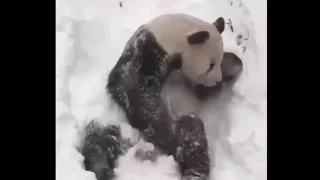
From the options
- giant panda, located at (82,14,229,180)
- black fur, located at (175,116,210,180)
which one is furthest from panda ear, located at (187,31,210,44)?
black fur, located at (175,116,210,180)

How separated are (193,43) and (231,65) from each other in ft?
0.28

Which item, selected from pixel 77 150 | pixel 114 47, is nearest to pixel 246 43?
pixel 114 47

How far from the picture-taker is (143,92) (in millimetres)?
938

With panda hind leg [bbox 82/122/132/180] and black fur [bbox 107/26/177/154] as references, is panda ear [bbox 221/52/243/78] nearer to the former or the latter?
black fur [bbox 107/26/177/154]

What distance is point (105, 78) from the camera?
37.3 inches

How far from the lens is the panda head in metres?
0.94

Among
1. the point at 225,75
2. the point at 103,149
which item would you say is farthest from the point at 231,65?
the point at 103,149

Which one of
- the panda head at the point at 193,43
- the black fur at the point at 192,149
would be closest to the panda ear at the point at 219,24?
the panda head at the point at 193,43

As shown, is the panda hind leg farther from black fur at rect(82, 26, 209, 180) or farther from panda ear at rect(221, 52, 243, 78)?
panda ear at rect(221, 52, 243, 78)

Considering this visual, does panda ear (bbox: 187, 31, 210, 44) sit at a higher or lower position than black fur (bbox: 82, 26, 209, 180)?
higher

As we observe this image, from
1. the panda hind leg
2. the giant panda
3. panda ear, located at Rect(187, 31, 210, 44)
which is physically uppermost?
panda ear, located at Rect(187, 31, 210, 44)

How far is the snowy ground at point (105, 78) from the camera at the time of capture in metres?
0.94
